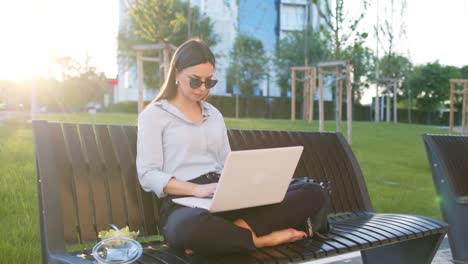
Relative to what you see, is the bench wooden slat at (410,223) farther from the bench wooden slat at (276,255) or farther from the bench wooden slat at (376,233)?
the bench wooden slat at (276,255)

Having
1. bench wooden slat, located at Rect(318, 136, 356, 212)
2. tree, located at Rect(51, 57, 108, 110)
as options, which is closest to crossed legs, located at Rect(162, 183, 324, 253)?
bench wooden slat, located at Rect(318, 136, 356, 212)

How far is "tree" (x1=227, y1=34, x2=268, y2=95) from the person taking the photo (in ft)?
95.2

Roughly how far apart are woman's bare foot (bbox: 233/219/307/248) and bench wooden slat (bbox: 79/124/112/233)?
67cm

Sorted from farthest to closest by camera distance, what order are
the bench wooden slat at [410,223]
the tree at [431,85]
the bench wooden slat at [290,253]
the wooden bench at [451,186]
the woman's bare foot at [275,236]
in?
1. the tree at [431,85]
2. the wooden bench at [451,186]
3. the bench wooden slat at [410,223]
4. the woman's bare foot at [275,236]
5. the bench wooden slat at [290,253]

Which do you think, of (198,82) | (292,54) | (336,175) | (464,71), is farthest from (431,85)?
(198,82)

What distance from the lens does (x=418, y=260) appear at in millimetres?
3395

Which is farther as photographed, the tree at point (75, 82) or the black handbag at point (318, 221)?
the tree at point (75, 82)

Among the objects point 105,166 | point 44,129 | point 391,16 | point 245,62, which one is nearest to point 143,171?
point 105,166

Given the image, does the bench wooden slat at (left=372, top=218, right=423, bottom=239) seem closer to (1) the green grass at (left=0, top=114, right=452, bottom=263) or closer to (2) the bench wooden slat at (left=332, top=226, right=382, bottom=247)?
(2) the bench wooden slat at (left=332, top=226, right=382, bottom=247)

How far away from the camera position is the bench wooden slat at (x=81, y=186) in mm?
2576

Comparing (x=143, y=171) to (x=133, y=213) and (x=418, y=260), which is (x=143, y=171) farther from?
(x=418, y=260)

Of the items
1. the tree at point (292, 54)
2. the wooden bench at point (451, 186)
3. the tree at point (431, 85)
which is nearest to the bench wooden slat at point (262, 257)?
the wooden bench at point (451, 186)

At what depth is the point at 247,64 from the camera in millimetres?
29484

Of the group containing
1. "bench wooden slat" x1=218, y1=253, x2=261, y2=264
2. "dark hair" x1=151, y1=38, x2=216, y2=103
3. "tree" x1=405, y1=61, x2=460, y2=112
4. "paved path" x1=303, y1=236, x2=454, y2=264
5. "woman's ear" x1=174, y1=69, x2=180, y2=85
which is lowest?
"paved path" x1=303, y1=236, x2=454, y2=264
